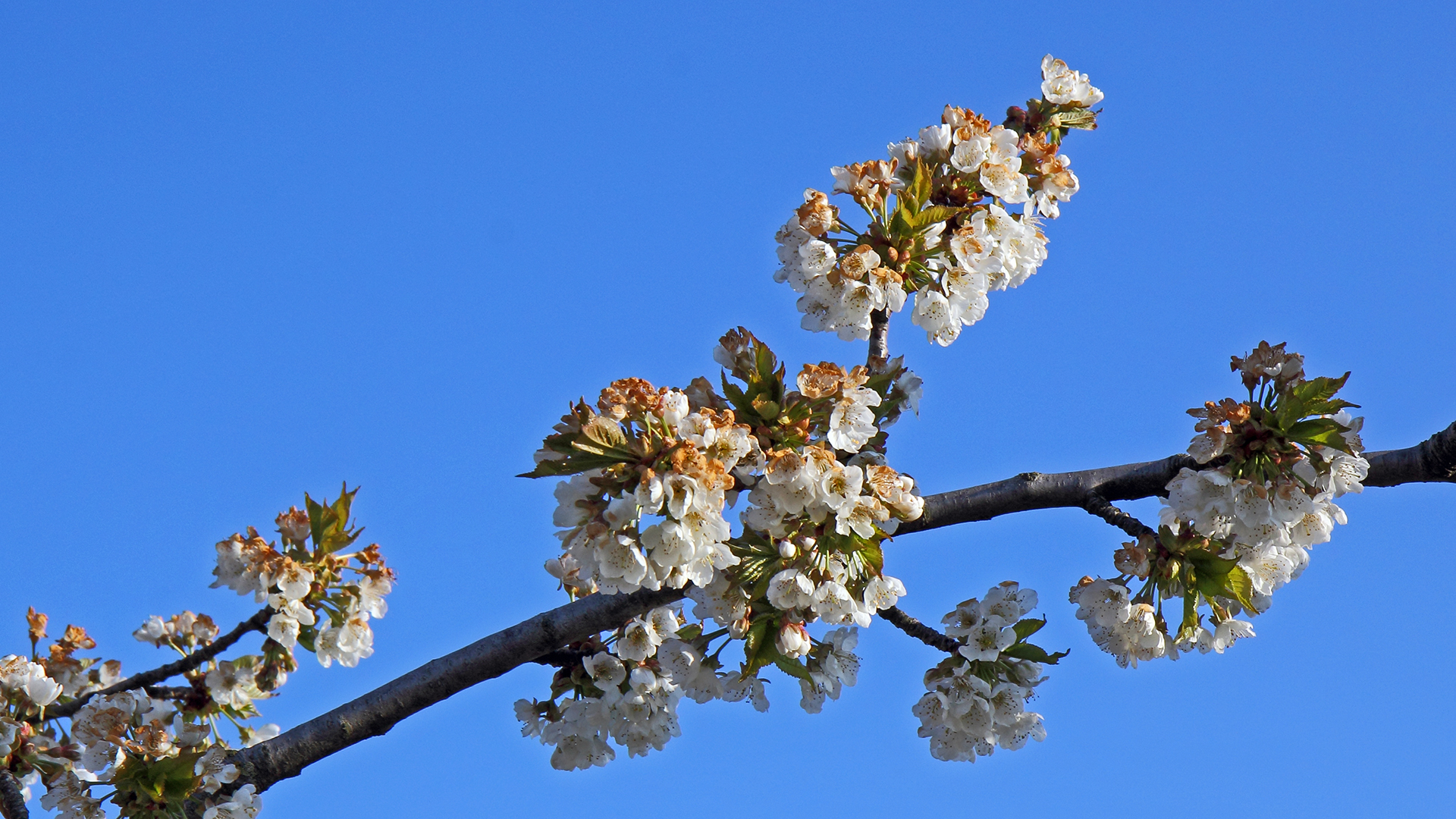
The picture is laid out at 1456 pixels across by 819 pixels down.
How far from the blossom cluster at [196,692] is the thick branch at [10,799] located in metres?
0.25

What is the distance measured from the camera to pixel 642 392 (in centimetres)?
323

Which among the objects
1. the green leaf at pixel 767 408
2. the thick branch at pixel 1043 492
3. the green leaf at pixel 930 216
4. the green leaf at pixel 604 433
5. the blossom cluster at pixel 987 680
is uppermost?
the green leaf at pixel 930 216

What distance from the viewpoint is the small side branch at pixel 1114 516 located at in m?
3.80

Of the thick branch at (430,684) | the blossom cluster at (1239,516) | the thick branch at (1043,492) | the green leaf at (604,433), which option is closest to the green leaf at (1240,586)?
the blossom cluster at (1239,516)

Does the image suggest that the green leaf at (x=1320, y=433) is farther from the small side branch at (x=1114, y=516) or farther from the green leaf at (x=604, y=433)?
the green leaf at (x=604, y=433)

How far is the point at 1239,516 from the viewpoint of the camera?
3.44 m

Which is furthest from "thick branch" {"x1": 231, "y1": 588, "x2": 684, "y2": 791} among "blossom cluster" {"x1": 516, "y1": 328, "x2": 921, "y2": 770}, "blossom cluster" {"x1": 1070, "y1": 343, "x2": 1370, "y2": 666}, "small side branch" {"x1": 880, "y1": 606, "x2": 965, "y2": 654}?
"blossom cluster" {"x1": 1070, "y1": 343, "x2": 1370, "y2": 666}

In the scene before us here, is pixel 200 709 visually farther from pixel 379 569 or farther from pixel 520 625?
pixel 520 625

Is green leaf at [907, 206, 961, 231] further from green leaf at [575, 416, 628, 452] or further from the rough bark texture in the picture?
green leaf at [575, 416, 628, 452]

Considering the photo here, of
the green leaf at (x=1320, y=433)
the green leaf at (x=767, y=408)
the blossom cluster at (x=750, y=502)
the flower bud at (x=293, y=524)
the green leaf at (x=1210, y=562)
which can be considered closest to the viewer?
the blossom cluster at (x=750, y=502)

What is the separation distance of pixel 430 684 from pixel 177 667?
1.78 meters

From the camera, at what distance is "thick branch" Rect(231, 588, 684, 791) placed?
3.93 metres

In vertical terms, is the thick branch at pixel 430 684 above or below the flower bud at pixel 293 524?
below

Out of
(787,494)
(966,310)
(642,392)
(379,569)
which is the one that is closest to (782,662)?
(787,494)
